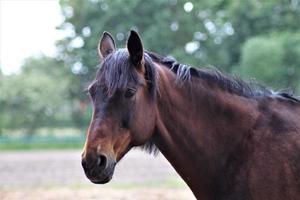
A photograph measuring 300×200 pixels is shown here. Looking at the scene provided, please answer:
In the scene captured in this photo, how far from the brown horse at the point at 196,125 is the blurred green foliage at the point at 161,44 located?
531 inches

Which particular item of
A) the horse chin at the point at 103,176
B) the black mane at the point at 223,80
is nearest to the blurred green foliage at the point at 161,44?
the black mane at the point at 223,80

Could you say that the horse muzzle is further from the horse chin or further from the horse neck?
the horse neck

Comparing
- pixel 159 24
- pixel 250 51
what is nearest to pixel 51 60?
pixel 159 24

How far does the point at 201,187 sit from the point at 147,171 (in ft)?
43.0

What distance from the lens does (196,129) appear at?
137 inches

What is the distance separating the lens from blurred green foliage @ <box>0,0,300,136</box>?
1855 centimetres

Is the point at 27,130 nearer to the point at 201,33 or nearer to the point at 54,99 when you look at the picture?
the point at 54,99

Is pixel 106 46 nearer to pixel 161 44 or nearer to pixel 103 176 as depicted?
pixel 103 176

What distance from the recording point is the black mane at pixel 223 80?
143 inches

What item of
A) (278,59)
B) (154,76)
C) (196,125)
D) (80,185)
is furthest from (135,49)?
(278,59)

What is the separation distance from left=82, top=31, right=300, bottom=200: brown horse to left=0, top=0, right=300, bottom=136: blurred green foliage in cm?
1348

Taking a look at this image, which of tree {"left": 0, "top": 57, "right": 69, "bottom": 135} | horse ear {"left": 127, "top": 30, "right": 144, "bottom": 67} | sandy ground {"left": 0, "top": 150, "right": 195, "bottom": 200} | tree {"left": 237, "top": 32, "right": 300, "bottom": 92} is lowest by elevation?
sandy ground {"left": 0, "top": 150, "right": 195, "bottom": 200}

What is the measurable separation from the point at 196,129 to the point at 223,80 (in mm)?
461

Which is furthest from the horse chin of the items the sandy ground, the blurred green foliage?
the blurred green foliage
